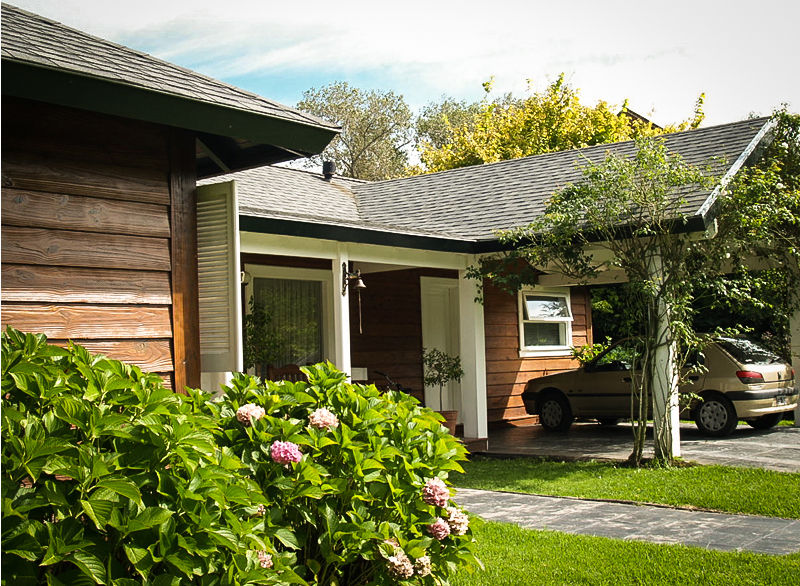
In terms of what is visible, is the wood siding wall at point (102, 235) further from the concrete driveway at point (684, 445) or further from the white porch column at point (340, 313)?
the concrete driveway at point (684, 445)

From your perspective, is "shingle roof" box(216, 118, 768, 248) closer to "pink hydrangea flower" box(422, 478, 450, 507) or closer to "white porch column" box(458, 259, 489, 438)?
"white porch column" box(458, 259, 489, 438)

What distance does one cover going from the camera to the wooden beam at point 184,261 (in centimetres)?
485

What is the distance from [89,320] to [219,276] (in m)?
1.04

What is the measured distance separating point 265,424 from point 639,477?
6451 mm

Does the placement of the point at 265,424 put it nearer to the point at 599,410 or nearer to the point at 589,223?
the point at 589,223

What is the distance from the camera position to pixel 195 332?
495 centimetres

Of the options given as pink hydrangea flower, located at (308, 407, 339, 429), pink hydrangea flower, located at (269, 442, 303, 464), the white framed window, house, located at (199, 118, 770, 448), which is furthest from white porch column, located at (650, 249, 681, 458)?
pink hydrangea flower, located at (269, 442, 303, 464)

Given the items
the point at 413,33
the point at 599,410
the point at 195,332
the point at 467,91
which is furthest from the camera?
the point at 467,91

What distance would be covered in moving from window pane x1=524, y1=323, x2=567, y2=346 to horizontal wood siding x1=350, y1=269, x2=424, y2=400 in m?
3.17

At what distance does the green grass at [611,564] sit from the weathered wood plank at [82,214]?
2864 millimetres

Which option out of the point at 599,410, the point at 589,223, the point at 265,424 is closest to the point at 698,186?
the point at 589,223

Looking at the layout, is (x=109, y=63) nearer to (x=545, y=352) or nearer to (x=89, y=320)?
(x=89, y=320)

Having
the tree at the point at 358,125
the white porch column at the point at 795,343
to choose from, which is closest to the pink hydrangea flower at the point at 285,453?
the white porch column at the point at 795,343

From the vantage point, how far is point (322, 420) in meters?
3.94
